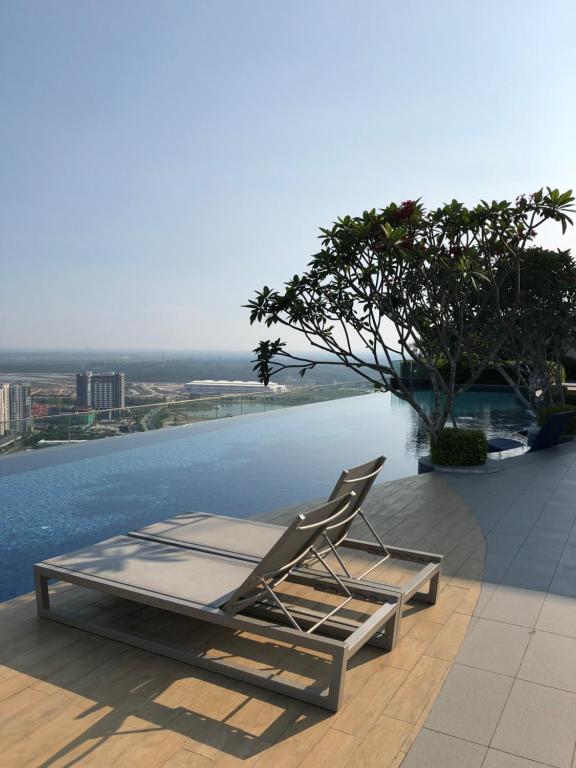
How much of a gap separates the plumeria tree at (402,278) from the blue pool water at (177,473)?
6.05ft

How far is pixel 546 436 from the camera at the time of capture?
1027 cm

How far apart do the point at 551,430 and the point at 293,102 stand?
866 cm

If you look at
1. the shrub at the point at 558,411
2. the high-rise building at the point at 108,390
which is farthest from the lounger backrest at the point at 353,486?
the shrub at the point at 558,411

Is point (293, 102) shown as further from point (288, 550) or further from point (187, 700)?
point (187, 700)

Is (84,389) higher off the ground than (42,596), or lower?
higher

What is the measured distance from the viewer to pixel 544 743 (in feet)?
8.54

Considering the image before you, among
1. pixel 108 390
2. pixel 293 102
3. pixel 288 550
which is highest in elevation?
pixel 293 102

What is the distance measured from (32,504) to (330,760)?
649 cm

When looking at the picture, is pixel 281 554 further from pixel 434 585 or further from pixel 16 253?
pixel 16 253

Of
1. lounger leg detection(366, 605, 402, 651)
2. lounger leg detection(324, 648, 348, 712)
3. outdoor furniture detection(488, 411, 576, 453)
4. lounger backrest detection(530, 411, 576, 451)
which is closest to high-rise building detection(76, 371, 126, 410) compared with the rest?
outdoor furniture detection(488, 411, 576, 453)

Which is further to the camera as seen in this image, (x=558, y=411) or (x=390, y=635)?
(x=558, y=411)

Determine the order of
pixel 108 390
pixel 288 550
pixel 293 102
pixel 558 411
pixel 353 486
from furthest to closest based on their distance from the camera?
pixel 293 102
pixel 558 411
pixel 108 390
pixel 353 486
pixel 288 550

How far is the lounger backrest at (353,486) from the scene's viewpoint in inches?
138

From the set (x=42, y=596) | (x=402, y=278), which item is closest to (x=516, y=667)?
(x=42, y=596)
